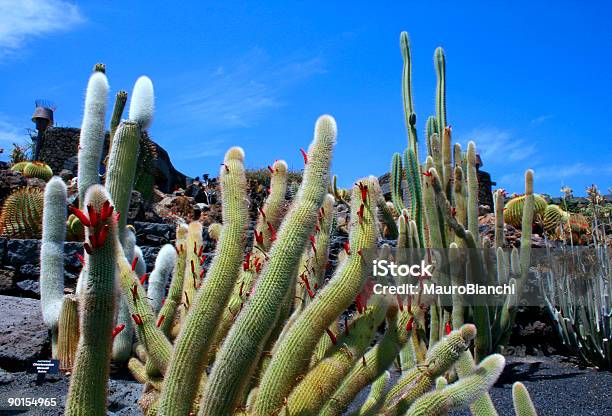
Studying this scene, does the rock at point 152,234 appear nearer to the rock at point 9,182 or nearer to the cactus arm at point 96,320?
the rock at point 9,182

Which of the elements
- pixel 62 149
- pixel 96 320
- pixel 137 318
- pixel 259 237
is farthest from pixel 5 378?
pixel 62 149

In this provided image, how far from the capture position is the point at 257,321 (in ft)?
6.25

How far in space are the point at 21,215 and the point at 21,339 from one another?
3.59m

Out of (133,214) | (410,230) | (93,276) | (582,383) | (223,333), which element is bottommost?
(582,383)

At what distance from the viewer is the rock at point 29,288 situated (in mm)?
7668

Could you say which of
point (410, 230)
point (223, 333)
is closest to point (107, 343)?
point (223, 333)

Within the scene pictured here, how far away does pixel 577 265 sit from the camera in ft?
20.8

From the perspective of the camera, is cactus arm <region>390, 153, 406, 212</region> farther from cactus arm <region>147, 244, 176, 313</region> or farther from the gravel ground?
cactus arm <region>147, 244, 176, 313</region>

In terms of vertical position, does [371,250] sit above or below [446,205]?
below

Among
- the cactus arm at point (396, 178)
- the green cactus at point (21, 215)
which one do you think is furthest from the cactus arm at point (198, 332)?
the green cactus at point (21, 215)

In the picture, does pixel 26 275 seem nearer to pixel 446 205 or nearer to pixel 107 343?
pixel 446 205

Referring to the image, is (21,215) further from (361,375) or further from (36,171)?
(36,171)

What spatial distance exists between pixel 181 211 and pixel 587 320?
406 inches

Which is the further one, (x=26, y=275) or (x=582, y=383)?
(x=26, y=275)
